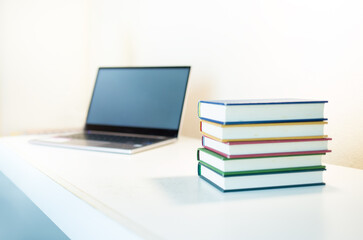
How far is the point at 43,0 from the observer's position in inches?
61.6

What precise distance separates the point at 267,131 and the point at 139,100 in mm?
693

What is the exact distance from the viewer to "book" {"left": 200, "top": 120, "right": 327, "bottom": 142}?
58 cm

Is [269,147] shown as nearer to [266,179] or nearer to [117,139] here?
[266,179]

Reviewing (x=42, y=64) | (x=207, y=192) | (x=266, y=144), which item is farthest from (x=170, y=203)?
(x=42, y=64)

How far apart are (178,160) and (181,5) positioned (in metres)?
0.67

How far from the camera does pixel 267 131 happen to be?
0.60m

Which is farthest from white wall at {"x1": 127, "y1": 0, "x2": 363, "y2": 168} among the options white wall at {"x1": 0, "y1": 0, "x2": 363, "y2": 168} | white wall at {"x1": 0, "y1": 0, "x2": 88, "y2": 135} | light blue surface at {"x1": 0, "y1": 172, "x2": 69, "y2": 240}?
light blue surface at {"x1": 0, "y1": 172, "x2": 69, "y2": 240}

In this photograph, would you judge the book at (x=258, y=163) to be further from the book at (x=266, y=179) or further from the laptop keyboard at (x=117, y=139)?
the laptop keyboard at (x=117, y=139)

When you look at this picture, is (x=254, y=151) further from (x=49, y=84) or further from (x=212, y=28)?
(x=49, y=84)

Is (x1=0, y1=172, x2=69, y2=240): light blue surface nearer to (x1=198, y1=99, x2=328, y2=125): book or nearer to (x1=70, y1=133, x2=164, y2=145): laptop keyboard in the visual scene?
(x1=70, y1=133, x2=164, y2=145): laptop keyboard

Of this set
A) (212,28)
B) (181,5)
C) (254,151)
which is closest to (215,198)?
(254,151)

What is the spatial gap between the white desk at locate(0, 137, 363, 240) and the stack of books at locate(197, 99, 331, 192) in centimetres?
2

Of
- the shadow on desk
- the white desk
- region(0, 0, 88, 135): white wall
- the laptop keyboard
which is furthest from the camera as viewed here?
region(0, 0, 88, 135): white wall

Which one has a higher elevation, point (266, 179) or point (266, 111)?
point (266, 111)
